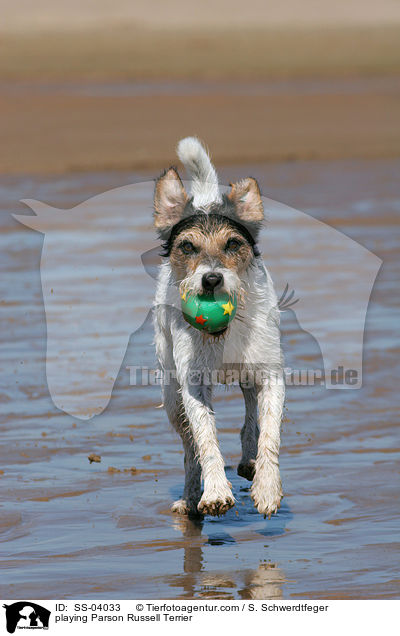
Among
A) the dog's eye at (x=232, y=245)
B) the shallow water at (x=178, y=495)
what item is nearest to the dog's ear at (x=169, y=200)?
the dog's eye at (x=232, y=245)

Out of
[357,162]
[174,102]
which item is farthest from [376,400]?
[174,102]

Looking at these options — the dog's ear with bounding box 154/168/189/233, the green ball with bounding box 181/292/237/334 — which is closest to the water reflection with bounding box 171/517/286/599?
the green ball with bounding box 181/292/237/334

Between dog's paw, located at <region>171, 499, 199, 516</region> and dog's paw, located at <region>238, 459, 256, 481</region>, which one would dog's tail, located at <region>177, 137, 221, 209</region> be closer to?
dog's paw, located at <region>238, 459, 256, 481</region>

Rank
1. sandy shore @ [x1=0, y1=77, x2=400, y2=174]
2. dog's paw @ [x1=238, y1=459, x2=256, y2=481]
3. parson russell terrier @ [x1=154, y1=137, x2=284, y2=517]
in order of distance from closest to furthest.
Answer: parson russell terrier @ [x1=154, y1=137, x2=284, y2=517] < dog's paw @ [x1=238, y1=459, x2=256, y2=481] < sandy shore @ [x1=0, y1=77, x2=400, y2=174]

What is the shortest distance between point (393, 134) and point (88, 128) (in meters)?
6.70

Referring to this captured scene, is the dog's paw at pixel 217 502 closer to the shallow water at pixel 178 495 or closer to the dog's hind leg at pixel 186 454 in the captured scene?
the shallow water at pixel 178 495

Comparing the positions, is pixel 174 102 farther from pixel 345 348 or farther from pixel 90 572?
pixel 90 572

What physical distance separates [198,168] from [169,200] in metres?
0.37

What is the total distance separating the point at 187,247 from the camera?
645 cm

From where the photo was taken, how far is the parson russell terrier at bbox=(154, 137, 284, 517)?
21.0ft
